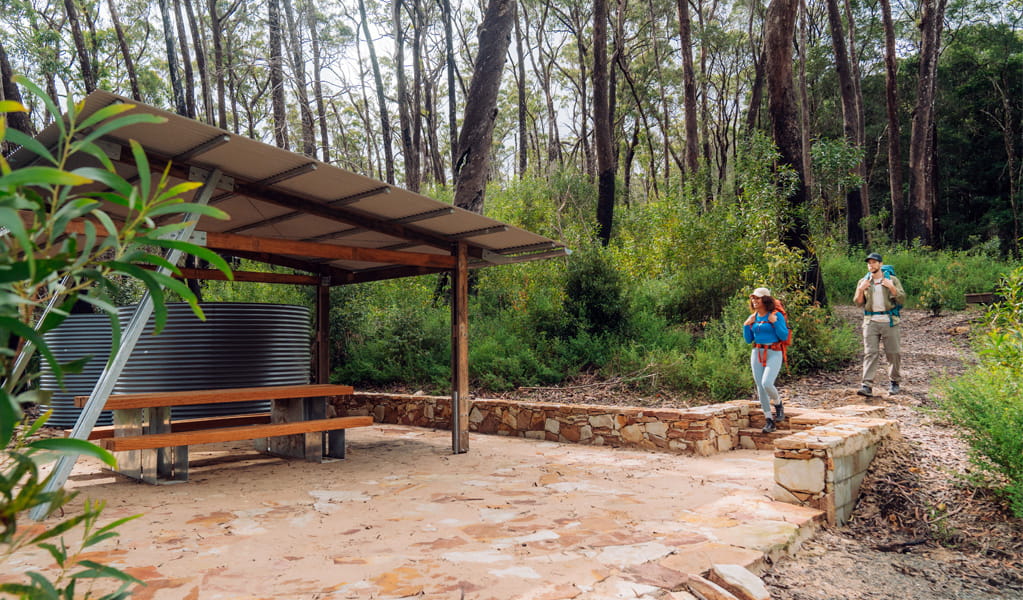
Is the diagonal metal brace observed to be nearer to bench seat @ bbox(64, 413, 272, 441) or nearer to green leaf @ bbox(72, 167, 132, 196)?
bench seat @ bbox(64, 413, 272, 441)

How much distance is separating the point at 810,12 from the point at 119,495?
32520 millimetres

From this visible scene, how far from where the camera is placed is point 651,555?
3.68 m

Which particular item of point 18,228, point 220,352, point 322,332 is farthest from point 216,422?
point 18,228

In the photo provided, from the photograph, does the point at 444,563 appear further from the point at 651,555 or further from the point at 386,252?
the point at 386,252

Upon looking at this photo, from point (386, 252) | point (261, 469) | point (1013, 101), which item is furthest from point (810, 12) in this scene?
point (261, 469)

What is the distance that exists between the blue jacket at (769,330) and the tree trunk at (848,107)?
13.7m

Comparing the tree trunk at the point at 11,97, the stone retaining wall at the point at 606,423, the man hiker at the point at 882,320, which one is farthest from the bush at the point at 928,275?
the tree trunk at the point at 11,97

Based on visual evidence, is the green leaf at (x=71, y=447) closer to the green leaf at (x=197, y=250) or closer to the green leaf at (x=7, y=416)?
the green leaf at (x=7, y=416)

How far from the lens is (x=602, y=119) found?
1506cm

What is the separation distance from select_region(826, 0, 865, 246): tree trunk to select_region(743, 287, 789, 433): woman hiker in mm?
13710

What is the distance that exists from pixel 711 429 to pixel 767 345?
110 centimetres

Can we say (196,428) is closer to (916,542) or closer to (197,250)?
(916,542)

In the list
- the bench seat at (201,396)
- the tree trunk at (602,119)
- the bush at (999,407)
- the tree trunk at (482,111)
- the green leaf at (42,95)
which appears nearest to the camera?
the green leaf at (42,95)

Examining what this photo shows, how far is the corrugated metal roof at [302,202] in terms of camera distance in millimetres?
4930
